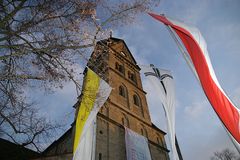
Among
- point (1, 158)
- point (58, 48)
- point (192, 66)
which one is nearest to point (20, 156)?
point (1, 158)

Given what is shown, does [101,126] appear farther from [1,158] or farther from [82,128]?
[1,158]

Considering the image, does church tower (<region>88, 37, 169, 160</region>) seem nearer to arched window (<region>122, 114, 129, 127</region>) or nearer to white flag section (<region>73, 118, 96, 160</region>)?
arched window (<region>122, 114, 129, 127</region>)

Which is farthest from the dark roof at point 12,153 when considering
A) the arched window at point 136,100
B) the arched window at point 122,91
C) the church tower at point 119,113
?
the arched window at point 136,100

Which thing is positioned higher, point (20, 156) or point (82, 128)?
point (20, 156)

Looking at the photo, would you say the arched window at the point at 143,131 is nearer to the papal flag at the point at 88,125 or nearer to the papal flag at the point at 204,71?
the papal flag at the point at 88,125

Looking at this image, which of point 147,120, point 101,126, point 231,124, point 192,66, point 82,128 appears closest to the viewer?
point 231,124

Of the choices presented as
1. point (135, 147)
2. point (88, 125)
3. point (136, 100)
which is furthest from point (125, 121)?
point (88, 125)

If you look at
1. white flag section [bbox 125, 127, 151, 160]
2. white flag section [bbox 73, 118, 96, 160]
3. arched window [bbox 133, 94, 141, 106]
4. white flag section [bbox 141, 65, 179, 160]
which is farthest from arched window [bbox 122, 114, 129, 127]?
white flag section [bbox 141, 65, 179, 160]

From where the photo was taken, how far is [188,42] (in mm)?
6977

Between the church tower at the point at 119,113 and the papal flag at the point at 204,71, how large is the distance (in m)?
2.91

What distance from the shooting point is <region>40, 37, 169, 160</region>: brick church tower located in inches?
487

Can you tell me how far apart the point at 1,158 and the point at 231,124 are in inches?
762

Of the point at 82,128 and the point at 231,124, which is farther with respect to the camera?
the point at 82,128

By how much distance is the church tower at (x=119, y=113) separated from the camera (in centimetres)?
980
